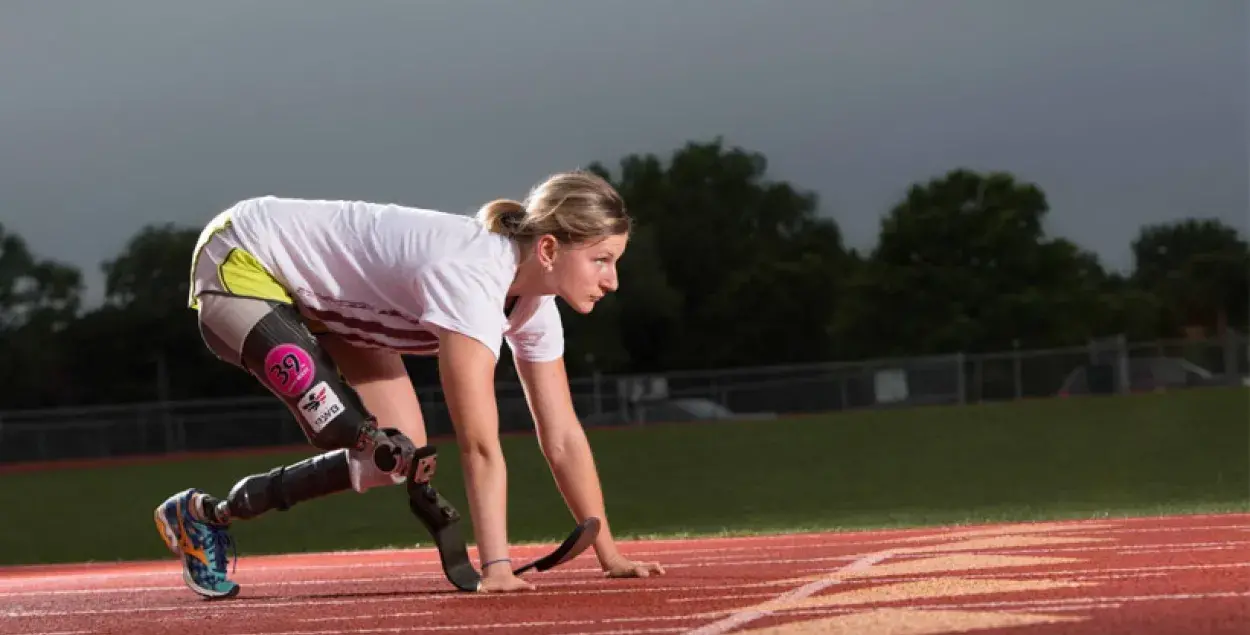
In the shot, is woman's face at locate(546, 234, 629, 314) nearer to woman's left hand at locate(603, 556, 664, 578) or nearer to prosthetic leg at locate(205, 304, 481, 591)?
prosthetic leg at locate(205, 304, 481, 591)

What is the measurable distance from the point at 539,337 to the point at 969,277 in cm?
5330

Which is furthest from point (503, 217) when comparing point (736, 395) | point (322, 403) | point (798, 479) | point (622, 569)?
point (736, 395)

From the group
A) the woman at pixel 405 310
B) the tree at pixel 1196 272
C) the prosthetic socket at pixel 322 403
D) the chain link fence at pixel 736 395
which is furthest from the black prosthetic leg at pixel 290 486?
the tree at pixel 1196 272

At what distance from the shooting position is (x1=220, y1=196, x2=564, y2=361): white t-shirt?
15.4ft

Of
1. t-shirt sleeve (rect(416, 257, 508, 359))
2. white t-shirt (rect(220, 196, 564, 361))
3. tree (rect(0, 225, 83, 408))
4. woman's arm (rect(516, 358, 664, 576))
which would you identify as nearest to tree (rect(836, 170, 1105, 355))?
tree (rect(0, 225, 83, 408))

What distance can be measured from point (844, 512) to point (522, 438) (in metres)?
10.8

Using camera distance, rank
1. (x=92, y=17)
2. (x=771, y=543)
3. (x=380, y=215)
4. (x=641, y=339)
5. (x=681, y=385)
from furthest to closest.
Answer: (x=641, y=339)
(x=92, y=17)
(x=681, y=385)
(x=771, y=543)
(x=380, y=215)

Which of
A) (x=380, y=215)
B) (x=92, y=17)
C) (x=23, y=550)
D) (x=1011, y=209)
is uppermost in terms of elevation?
(x=92, y=17)

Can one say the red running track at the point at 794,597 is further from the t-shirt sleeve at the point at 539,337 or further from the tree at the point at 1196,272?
the tree at the point at 1196,272

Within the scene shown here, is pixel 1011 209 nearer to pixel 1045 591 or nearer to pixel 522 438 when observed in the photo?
pixel 522 438

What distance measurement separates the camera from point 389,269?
4855 millimetres

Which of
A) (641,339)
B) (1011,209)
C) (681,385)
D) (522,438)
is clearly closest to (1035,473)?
(522,438)

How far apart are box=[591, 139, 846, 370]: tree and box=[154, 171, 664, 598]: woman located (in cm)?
4492

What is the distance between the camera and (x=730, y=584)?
5.30m
